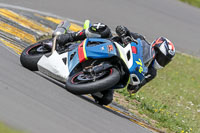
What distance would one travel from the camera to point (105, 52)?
22.3 ft

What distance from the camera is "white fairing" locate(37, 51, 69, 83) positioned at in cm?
700

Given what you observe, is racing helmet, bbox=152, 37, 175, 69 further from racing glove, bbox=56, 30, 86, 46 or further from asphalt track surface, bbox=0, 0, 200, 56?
asphalt track surface, bbox=0, 0, 200, 56

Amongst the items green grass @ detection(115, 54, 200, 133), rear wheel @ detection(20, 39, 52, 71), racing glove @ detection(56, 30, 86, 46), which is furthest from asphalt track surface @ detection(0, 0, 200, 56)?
racing glove @ detection(56, 30, 86, 46)

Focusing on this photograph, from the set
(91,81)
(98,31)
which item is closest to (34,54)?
(98,31)

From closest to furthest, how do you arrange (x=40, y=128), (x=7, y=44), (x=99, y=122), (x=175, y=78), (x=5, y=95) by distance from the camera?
(x=40, y=128) < (x=5, y=95) < (x=99, y=122) < (x=7, y=44) < (x=175, y=78)

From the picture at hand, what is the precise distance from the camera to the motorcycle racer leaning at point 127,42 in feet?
23.5

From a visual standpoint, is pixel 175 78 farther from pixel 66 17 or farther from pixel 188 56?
pixel 66 17

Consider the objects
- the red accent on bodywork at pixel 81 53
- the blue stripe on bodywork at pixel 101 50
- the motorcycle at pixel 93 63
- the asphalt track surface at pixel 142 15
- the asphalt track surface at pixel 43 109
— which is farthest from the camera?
the asphalt track surface at pixel 142 15

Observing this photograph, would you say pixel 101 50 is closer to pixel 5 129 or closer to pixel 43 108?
pixel 43 108

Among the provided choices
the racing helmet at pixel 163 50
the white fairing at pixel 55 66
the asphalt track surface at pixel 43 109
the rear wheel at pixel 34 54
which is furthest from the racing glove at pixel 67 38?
the racing helmet at pixel 163 50

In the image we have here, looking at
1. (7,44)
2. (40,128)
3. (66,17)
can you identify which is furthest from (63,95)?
(66,17)

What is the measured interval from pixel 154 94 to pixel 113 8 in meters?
5.44

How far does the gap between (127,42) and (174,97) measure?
4053 millimetres

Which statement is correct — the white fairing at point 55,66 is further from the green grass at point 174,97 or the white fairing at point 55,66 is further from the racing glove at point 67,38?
the green grass at point 174,97
